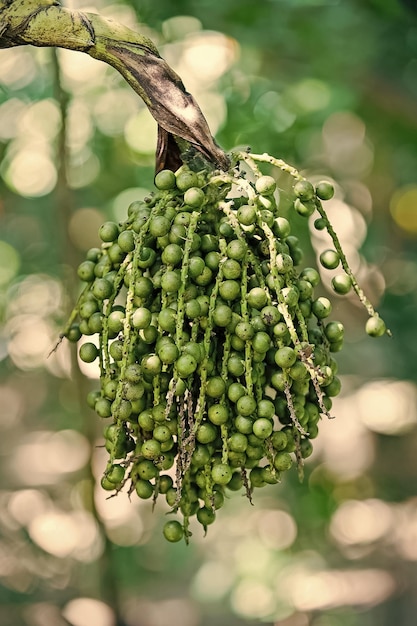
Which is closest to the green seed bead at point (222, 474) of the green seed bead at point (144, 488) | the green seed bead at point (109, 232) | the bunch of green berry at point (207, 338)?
the bunch of green berry at point (207, 338)

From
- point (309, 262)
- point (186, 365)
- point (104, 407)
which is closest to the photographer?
point (186, 365)

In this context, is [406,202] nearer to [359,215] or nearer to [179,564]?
[359,215]

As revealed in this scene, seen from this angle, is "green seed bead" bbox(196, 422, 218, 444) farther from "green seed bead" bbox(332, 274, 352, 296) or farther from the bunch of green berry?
"green seed bead" bbox(332, 274, 352, 296)

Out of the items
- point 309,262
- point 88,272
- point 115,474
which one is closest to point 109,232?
point 88,272

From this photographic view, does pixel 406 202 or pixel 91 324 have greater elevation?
pixel 406 202

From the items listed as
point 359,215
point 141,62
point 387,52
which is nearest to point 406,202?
point 359,215

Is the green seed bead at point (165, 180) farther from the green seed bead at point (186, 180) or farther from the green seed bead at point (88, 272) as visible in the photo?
the green seed bead at point (88, 272)

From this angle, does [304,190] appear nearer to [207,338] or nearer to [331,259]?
[331,259]
